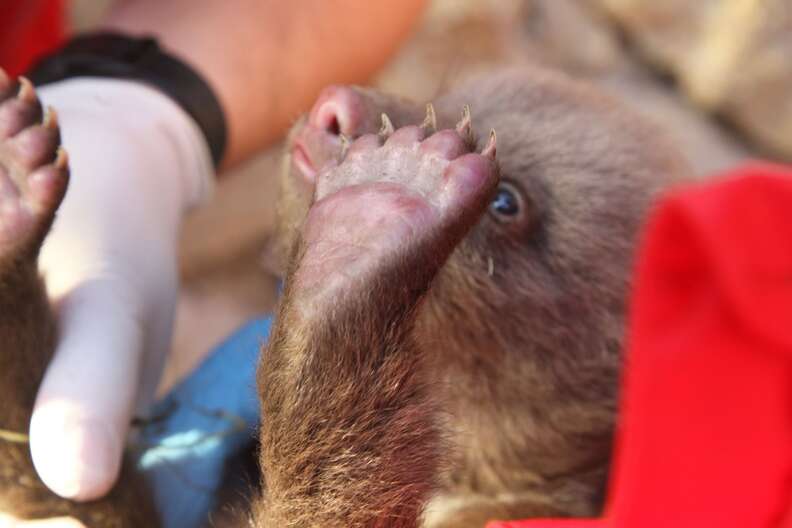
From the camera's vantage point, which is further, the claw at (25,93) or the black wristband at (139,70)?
the black wristband at (139,70)

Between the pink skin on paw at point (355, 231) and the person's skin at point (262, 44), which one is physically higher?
the pink skin on paw at point (355, 231)

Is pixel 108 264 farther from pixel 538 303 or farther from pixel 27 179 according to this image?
pixel 538 303

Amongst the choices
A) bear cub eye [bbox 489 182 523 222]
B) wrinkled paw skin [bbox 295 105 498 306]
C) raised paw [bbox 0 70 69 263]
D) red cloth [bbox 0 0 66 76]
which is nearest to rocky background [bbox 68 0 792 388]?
red cloth [bbox 0 0 66 76]

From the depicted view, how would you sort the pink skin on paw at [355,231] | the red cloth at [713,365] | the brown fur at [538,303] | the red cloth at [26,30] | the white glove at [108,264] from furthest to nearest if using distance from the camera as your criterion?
the red cloth at [26,30], the brown fur at [538,303], the white glove at [108,264], the pink skin on paw at [355,231], the red cloth at [713,365]

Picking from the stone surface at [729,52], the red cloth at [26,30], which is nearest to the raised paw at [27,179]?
the red cloth at [26,30]

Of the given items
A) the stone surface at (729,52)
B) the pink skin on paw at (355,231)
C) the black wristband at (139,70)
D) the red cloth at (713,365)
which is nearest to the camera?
the red cloth at (713,365)

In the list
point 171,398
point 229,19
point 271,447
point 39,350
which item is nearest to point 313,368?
point 271,447

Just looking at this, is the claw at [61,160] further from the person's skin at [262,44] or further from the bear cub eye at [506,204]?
the person's skin at [262,44]
